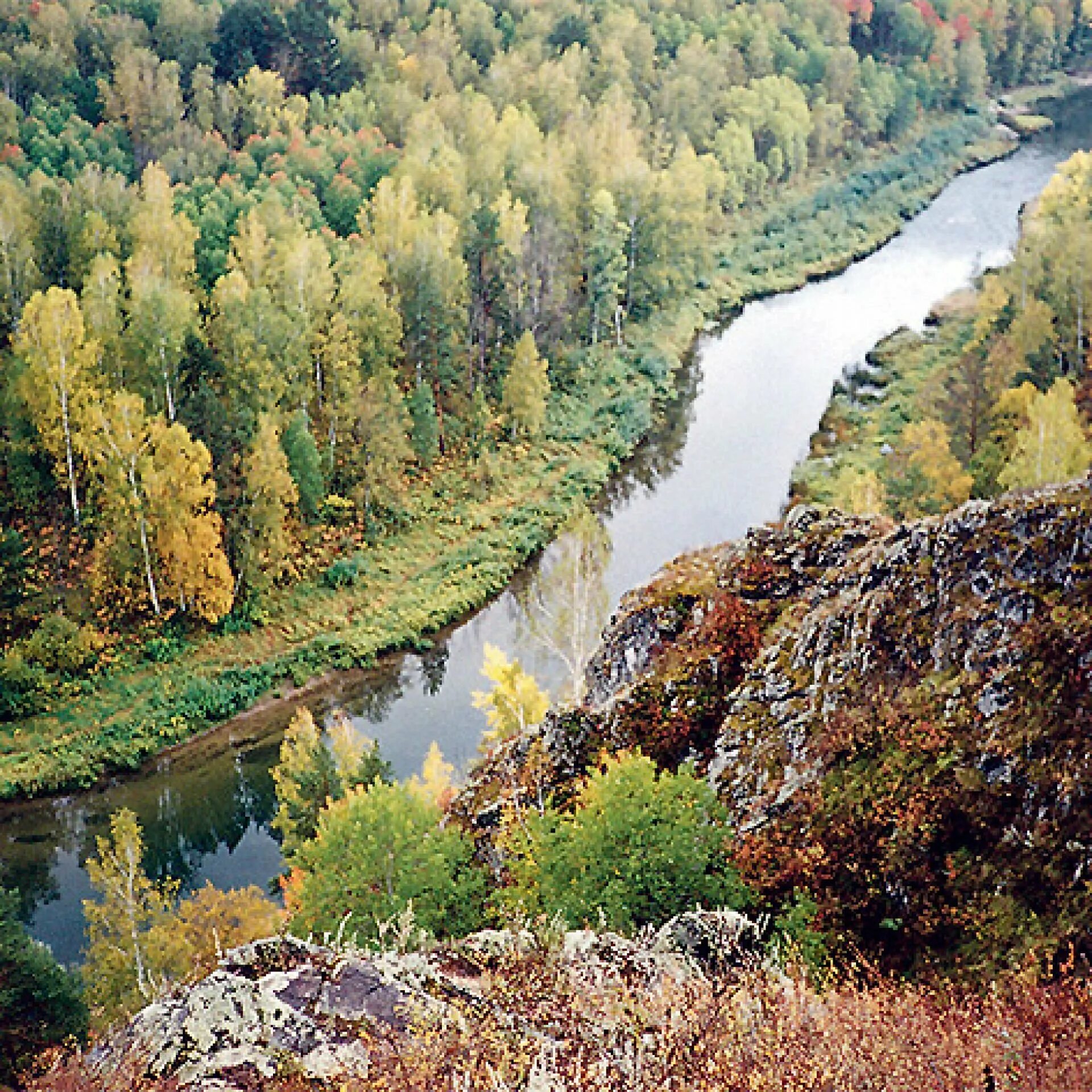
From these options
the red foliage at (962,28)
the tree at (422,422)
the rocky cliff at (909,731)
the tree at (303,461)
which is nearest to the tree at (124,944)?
the rocky cliff at (909,731)

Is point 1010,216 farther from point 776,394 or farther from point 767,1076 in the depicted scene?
point 767,1076

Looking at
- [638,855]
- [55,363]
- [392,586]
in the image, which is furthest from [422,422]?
[638,855]

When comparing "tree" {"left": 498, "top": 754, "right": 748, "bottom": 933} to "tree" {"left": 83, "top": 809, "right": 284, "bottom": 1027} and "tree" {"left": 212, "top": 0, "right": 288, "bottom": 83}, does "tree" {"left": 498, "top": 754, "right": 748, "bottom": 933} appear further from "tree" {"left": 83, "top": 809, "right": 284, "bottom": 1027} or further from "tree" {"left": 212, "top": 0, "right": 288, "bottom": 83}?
"tree" {"left": 212, "top": 0, "right": 288, "bottom": 83}

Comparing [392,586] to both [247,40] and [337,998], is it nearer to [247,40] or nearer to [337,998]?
[337,998]

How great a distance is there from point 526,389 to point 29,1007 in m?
40.5

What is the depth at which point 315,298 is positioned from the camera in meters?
52.7

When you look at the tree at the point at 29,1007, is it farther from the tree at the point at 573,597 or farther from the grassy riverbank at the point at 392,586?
the grassy riverbank at the point at 392,586

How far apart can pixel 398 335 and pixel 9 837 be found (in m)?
25.5

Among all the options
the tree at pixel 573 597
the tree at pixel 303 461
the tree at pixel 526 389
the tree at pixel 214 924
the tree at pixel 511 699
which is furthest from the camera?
the tree at pixel 526 389

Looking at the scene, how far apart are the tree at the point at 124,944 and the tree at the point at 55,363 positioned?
18.0m

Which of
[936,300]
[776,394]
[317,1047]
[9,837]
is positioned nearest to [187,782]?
[9,837]

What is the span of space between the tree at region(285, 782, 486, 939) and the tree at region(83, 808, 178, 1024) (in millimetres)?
4888

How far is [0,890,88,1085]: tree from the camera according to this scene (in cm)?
2377

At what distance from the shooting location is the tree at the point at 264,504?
154 feet
